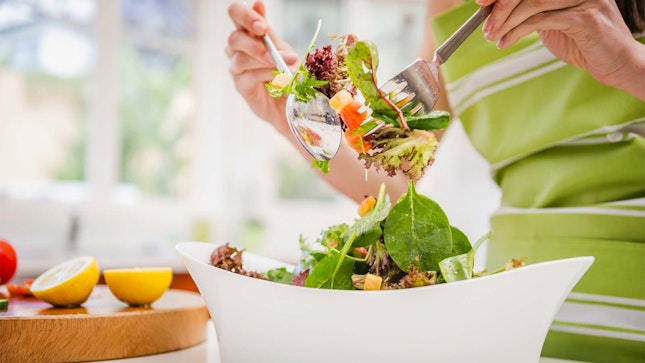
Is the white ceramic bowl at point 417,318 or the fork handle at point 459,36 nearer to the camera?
the white ceramic bowl at point 417,318

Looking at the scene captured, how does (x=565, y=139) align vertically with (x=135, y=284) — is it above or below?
above

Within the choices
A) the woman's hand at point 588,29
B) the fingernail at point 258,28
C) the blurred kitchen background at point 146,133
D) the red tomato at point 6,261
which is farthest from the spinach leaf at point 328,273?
the blurred kitchen background at point 146,133

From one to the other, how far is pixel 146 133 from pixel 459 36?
3446mm

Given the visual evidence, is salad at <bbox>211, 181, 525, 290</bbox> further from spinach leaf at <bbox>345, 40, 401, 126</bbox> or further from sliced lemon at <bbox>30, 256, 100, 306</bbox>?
sliced lemon at <bbox>30, 256, 100, 306</bbox>

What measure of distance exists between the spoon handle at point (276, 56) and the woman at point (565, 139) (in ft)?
0.07

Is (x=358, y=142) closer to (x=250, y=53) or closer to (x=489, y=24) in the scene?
(x=489, y=24)

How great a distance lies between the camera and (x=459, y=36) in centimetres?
72

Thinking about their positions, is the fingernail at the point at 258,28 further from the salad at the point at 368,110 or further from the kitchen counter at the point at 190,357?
the kitchen counter at the point at 190,357

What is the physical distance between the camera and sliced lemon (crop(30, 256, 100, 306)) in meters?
0.87

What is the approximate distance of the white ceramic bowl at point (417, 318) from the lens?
0.56m

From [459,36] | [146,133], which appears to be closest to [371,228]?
[459,36]

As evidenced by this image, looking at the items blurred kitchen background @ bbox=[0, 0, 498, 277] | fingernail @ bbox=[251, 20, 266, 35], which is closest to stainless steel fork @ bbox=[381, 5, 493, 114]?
fingernail @ bbox=[251, 20, 266, 35]

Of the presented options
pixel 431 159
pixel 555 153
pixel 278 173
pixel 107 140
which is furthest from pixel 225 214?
pixel 431 159

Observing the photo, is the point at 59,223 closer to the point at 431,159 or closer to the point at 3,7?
the point at 3,7
